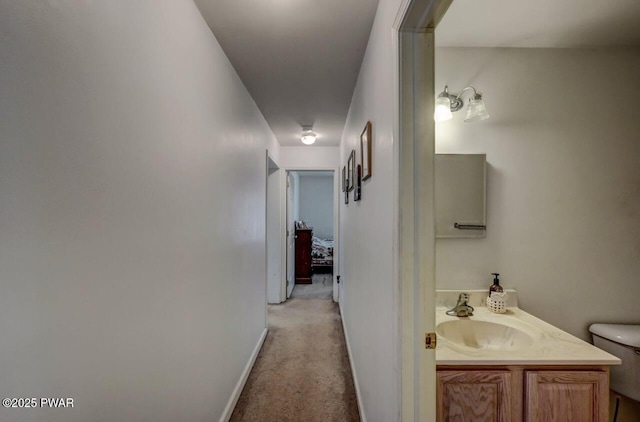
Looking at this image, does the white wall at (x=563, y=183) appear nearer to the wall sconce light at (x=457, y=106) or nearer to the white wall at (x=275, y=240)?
the wall sconce light at (x=457, y=106)

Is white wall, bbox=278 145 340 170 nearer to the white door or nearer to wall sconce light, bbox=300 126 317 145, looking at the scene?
the white door

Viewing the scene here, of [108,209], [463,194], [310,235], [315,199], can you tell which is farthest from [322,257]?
[108,209]

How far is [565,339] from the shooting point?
126 cm

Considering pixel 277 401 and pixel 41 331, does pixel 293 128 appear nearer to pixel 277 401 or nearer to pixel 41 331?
pixel 277 401

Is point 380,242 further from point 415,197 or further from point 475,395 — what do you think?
point 475,395

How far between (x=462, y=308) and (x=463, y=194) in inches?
26.3

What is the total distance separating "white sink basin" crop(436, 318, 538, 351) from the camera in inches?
55.1

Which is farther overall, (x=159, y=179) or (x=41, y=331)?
(x=159, y=179)

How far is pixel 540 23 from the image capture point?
146 cm

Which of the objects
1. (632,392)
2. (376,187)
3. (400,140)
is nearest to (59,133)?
(400,140)

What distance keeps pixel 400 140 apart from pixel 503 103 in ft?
3.85

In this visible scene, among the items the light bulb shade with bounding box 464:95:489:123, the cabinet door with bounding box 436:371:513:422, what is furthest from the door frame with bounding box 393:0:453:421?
the light bulb shade with bounding box 464:95:489:123

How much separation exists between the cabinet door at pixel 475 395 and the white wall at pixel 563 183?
632 mm

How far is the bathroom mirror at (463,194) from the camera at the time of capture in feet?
5.57
